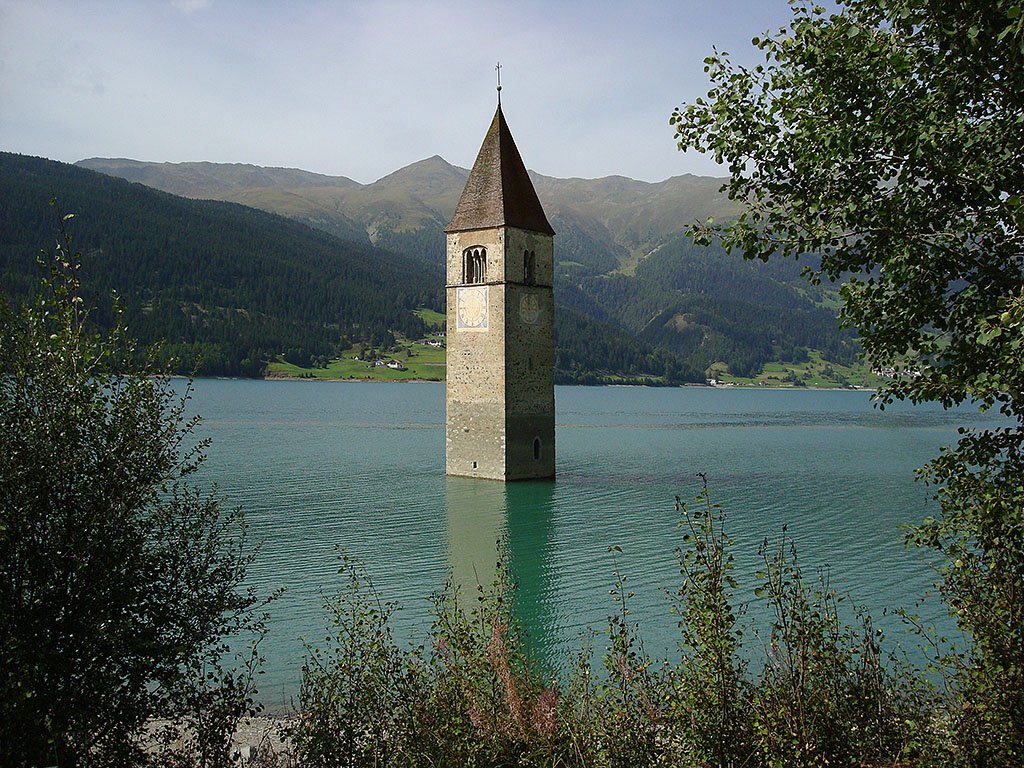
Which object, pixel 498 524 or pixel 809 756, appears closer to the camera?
pixel 809 756

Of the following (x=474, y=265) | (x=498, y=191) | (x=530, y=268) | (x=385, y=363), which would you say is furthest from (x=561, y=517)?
(x=385, y=363)

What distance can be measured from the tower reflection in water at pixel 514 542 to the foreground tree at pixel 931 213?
A: 6.20 m

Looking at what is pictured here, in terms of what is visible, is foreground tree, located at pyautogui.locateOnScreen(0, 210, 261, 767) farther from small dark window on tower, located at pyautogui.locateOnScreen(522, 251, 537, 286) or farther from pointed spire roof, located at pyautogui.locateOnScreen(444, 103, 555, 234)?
small dark window on tower, located at pyautogui.locateOnScreen(522, 251, 537, 286)

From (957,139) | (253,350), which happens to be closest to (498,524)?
(957,139)

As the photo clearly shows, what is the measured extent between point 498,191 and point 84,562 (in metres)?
31.8

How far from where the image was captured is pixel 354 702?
8320 millimetres

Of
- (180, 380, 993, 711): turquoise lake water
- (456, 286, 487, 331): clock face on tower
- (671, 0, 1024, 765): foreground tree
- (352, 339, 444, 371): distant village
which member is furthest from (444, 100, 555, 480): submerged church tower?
(352, 339, 444, 371): distant village

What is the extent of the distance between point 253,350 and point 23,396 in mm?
170613

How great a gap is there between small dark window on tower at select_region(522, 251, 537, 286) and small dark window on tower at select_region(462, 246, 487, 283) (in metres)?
1.76

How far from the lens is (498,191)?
3775 cm

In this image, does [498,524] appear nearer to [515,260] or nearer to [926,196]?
[515,260]

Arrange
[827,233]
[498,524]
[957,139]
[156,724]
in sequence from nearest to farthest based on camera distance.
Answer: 1. [957,139]
2. [827,233]
3. [156,724]
4. [498,524]

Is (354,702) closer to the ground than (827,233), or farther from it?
closer to the ground

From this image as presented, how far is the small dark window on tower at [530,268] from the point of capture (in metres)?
38.2
